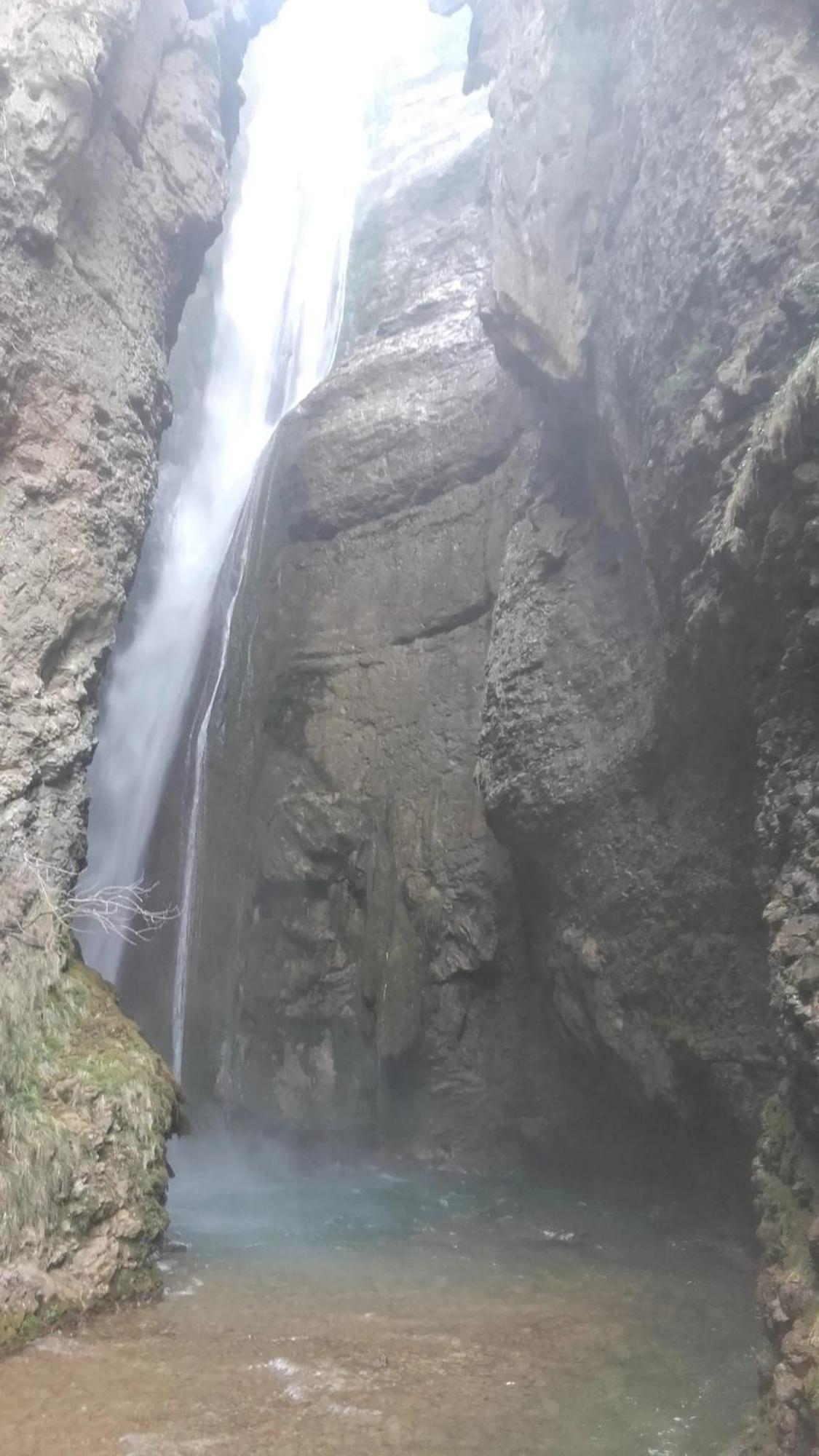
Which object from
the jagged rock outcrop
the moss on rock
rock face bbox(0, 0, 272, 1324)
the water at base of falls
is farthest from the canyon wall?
rock face bbox(0, 0, 272, 1324)

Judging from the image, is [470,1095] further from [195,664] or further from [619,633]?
[195,664]

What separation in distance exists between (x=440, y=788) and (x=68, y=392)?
274 inches

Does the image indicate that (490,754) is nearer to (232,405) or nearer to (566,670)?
(566,670)

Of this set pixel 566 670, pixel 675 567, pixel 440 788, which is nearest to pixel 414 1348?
pixel 675 567

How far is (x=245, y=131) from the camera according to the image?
→ 29.3 m

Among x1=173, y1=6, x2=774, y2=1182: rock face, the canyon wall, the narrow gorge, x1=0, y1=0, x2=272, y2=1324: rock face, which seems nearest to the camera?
the narrow gorge

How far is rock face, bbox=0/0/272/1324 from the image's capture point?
334 inches

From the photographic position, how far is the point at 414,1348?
602 cm

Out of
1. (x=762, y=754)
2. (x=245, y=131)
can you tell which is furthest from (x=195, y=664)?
(x=245, y=131)

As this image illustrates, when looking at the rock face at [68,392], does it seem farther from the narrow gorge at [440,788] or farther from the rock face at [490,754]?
the rock face at [490,754]

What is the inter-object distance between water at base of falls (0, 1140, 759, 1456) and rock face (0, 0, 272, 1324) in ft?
3.57

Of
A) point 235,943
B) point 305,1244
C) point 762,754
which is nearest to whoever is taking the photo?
point 762,754

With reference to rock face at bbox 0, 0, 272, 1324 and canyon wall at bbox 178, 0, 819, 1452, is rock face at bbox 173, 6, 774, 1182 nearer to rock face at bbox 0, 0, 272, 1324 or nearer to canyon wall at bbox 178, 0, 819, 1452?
canyon wall at bbox 178, 0, 819, 1452

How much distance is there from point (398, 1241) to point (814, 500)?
23.6 ft
